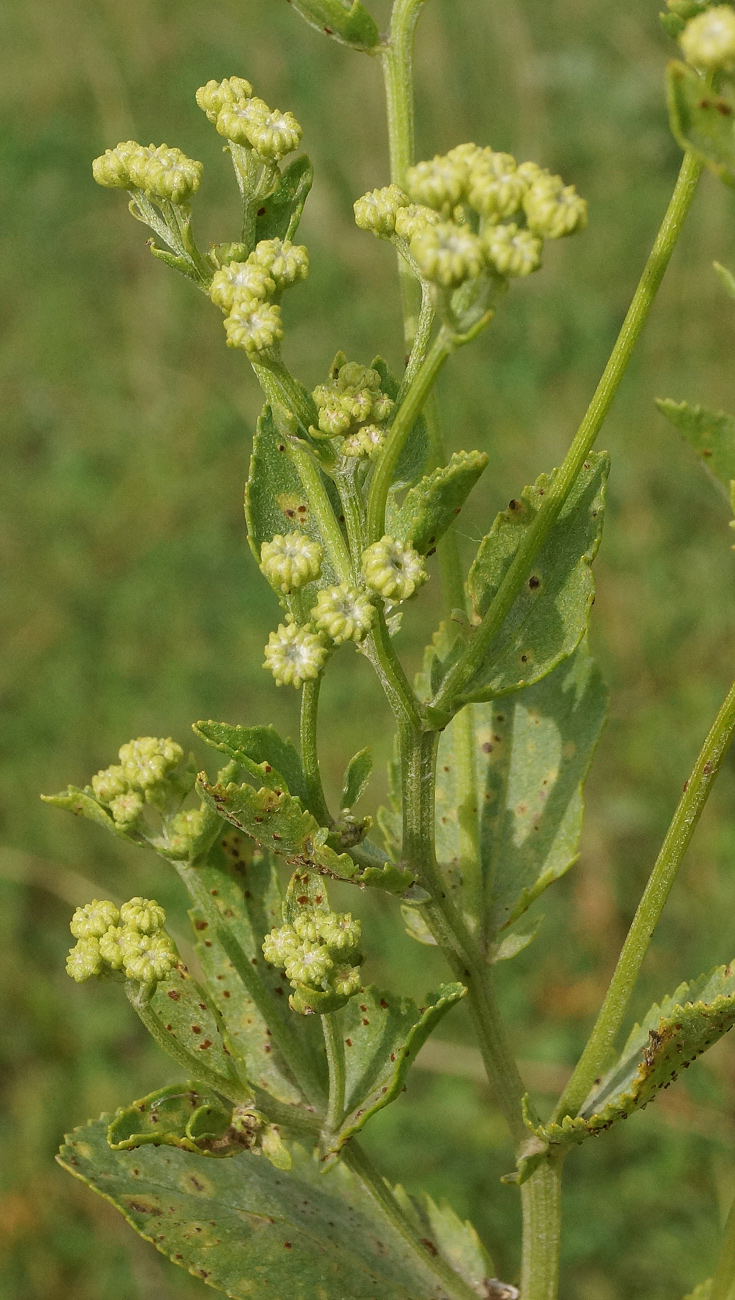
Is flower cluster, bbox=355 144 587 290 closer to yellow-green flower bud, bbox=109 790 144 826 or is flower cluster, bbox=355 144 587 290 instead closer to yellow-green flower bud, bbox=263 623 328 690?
yellow-green flower bud, bbox=263 623 328 690

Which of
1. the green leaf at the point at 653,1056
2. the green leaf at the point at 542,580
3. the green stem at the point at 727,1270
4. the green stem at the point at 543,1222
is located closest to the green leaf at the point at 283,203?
the green leaf at the point at 542,580

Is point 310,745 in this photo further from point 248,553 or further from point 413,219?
point 248,553

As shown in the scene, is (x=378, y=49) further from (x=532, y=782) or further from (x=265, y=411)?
(x=532, y=782)

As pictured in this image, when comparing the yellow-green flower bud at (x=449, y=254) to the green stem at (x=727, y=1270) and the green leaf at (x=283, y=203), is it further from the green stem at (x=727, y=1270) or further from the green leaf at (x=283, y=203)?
the green stem at (x=727, y=1270)

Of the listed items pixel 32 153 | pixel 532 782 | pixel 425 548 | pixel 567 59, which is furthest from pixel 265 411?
pixel 32 153

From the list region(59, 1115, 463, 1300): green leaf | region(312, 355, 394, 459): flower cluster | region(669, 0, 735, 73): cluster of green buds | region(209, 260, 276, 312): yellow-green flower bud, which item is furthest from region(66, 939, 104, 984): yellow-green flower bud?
region(669, 0, 735, 73): cluster of green buds

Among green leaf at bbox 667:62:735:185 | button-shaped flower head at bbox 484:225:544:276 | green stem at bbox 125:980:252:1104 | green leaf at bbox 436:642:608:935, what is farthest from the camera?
green leaf at bbox 436:642:608:935
